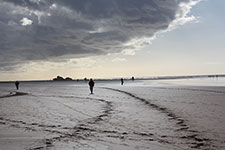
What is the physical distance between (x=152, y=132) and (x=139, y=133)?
1.74 ft

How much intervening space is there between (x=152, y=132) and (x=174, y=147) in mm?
1950

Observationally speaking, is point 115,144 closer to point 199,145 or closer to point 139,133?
point 139,133

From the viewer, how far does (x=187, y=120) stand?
10.8 metres

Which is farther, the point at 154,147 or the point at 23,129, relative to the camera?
the point at 23,129

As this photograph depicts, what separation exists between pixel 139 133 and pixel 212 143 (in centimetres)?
255

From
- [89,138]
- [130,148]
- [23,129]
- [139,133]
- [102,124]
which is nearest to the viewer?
[130,148]

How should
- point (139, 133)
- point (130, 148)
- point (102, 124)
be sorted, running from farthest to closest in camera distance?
point (102, 124), point (139, 133), point (130, 148)

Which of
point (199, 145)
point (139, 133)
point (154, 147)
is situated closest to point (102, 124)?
point (139, 133)

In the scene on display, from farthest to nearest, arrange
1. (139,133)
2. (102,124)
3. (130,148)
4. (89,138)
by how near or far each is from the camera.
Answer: (102,124)
(139,133)
(89,138)
(130,148)

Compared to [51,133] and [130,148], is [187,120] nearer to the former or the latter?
[130,148]

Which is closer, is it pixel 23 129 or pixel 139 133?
pixel 139 133

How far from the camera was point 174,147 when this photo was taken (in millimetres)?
6621

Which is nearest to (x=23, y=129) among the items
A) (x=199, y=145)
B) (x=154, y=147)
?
(x=154, y=147)

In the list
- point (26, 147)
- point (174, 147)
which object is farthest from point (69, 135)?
point (174, 147)
